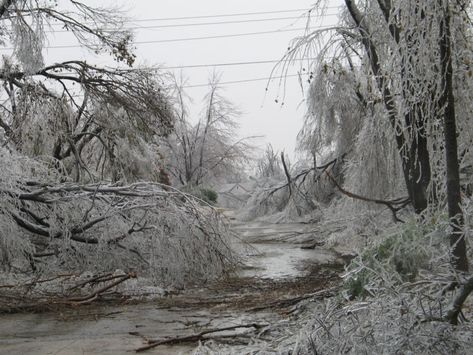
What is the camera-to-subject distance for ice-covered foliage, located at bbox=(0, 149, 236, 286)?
8312 mm

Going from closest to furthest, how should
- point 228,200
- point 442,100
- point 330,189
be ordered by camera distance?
point 442,100 → point 330,189 → point 228,200

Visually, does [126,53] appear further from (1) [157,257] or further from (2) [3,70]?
(1) [157,257]

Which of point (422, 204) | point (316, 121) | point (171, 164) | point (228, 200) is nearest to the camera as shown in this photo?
point (422, 204)

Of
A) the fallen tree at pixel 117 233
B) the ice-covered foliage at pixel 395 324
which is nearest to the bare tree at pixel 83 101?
the fallen tree at pixel 117 233

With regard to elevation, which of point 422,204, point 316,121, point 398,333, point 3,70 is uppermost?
point 3,70

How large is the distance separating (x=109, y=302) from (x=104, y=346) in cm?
262

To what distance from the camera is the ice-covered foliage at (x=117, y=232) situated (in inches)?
327

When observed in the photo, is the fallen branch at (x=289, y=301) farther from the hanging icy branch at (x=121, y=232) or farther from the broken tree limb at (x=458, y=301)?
the broken tree limb at (x=458, y=301)

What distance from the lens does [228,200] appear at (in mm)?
46062

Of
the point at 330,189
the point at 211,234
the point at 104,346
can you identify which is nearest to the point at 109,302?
the point at 211,234

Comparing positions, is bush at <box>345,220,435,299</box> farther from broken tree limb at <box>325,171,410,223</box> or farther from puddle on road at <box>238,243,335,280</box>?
puddle on road at <box>238,243,335,280</box>

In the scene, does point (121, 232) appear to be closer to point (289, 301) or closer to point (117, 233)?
point (117, 233)

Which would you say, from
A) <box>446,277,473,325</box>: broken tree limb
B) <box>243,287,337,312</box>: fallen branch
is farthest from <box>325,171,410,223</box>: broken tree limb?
<box>446,277,473,325</box>: broken tree limb

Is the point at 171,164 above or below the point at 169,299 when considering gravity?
above
